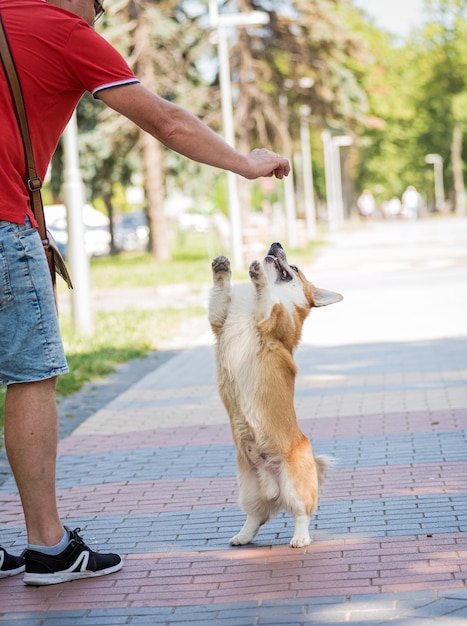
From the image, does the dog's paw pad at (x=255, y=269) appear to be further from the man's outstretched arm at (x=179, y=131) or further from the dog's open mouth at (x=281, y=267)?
the man's outstretched arm at (x=179, y=131)

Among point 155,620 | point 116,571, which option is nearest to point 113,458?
point 116,571

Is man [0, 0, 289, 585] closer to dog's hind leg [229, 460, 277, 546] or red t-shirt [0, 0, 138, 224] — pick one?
red t-shirt [0, 0, 138, 224]

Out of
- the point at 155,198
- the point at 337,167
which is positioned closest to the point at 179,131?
the point at 155,198

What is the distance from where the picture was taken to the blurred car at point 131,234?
54791 millimetres

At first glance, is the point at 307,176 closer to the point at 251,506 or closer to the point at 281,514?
the point at 281,514

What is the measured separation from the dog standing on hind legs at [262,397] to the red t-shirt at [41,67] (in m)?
1.13

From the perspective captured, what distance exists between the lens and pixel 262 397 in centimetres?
479

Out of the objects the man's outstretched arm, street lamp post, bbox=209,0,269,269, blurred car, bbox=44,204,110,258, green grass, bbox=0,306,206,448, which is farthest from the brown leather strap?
blurred car, bbox=44,204,110,258

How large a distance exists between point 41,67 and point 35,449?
150 centimetres

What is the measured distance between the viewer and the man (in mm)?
4113

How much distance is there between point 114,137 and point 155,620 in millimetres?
29682

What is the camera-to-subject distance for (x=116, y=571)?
15.4 ft

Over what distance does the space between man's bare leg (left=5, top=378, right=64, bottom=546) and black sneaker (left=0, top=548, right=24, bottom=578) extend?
0.29 metres

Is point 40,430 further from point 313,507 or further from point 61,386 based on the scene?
point 61,386
